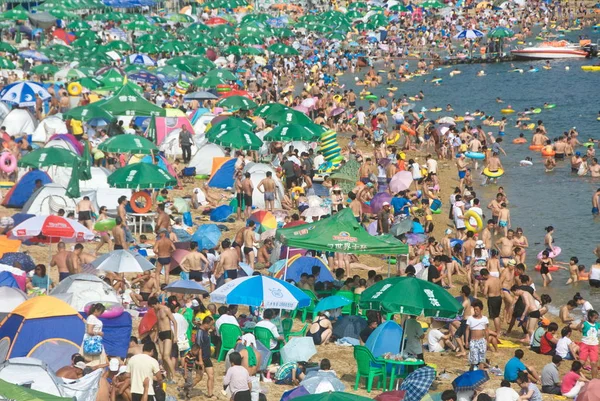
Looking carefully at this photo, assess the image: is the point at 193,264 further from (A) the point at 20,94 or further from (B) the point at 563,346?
(A) the point at 20,94

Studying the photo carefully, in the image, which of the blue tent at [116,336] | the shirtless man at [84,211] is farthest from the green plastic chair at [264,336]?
the shirtless man at [84,211]

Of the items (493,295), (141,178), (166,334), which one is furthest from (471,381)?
(141,178)

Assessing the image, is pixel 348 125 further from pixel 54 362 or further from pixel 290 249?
pixel 54 362

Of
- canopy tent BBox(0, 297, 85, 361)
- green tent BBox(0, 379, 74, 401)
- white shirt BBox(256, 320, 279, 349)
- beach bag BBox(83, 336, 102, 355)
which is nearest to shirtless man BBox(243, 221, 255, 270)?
white shirt BBox(256, 320, 279, 349)

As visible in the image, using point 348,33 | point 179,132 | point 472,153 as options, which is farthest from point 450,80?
point 179,132

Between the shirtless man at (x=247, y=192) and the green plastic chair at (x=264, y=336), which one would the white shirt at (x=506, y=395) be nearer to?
the green plastic chair at (x=264, y=336)

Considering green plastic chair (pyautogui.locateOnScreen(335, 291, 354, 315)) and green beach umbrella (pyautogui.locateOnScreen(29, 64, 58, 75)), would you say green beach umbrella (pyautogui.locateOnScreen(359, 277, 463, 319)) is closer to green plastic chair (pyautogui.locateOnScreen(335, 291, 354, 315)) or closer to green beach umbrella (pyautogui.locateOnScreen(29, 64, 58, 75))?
green plastic chair (pyautogui.locateOnScreen(335, 291, 354, 315))
